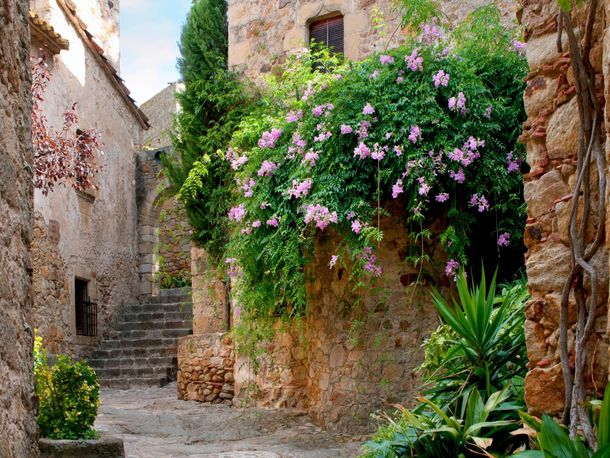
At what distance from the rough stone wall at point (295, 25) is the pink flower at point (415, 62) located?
4.87 ft

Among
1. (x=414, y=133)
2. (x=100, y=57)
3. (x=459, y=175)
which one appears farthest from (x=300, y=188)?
(x=100, y=57)

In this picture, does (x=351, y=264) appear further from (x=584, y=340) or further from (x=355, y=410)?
(x=584, y=340)

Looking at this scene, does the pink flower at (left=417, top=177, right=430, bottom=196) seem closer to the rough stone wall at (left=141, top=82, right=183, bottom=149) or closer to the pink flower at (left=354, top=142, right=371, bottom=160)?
the pink flower at (left=354, top=142, right=371, bottom=160)

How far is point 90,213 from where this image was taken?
45.7 ft

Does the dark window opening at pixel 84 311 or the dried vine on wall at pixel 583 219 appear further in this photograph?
the dark window opening at pixel 84 311

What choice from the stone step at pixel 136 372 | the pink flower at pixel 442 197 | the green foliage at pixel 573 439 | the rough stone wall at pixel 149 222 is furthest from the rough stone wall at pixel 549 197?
the rough stone wall at pixel 149 222

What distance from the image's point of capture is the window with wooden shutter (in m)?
9.30

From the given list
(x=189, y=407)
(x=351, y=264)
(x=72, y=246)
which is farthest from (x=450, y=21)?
(x=72, y=246)

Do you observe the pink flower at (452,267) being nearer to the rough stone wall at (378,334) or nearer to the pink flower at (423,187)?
the rough stone wall at (378,334)

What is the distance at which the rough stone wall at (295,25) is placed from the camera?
8.77m

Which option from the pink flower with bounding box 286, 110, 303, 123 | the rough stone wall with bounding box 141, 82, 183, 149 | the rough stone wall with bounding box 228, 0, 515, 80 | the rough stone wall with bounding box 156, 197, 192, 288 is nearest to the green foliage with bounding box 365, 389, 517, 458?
the pink flower with bounding box 286, 110, 303, 123

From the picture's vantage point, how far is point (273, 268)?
7133mm

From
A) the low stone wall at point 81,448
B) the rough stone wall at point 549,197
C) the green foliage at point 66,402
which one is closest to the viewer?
the rough stone wall at point 549,197

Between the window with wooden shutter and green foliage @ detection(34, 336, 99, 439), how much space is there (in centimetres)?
523
